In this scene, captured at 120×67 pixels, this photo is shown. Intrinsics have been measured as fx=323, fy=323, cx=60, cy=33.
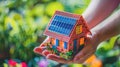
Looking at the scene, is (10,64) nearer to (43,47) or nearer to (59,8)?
(43,47)

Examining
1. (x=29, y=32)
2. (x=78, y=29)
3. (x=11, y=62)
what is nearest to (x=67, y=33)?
(x=78, y=29)

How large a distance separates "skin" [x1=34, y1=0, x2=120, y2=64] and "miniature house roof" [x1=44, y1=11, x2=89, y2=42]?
77 millimetres

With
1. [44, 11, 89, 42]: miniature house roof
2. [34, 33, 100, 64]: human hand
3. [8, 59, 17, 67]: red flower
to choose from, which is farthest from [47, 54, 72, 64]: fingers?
[8, 59, 17, 67]: red flower

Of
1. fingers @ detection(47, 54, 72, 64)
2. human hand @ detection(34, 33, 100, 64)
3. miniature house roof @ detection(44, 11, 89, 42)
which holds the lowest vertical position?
fingers @ detection(47, 54, 72, 64)

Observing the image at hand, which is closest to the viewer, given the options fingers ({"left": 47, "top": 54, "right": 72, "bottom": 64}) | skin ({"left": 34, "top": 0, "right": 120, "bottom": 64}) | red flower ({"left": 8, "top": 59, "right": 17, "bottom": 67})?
skin ({"left": 34, "top": 0, "right": 120, "bottom": 64})

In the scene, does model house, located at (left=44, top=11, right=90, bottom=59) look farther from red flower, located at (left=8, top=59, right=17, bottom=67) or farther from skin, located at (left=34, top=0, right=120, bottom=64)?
red flower, located at (left=8, top=59, right=17, bottom=67)

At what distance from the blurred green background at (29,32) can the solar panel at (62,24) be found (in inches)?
2.6

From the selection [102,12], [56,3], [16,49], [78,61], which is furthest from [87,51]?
[16,49]

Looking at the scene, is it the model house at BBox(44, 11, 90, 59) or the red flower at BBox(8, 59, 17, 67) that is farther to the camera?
the red flower at BBox(8, 59, 17, 67)

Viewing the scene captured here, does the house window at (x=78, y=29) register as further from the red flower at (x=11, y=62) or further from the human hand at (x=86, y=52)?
the red flower at (x=11, y=62)

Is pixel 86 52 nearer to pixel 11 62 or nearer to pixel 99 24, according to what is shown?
pixel 99 24

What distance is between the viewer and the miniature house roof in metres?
1.76

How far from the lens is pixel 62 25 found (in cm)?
182

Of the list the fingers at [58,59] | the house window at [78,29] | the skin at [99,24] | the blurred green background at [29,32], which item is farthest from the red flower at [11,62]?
the house window at [78,29]
